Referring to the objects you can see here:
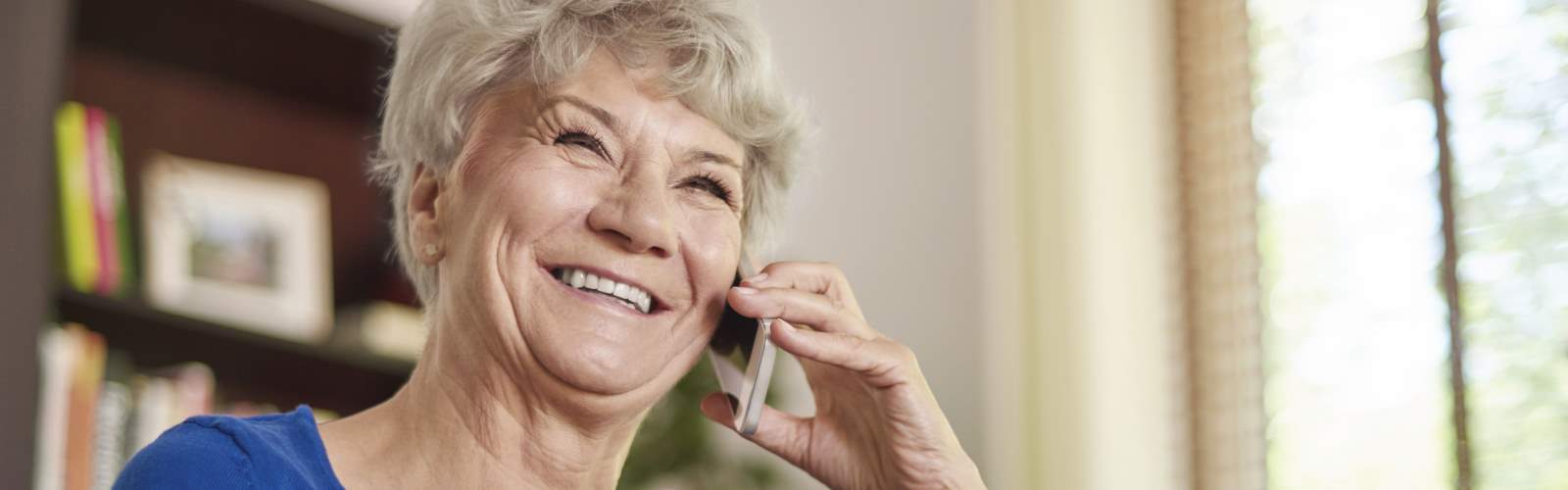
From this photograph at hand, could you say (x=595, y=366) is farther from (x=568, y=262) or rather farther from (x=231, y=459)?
(x=231, y=459)

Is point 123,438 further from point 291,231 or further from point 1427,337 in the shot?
point 1427,337

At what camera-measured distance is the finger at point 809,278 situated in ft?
4.03

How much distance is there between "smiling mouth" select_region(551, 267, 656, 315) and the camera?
1.15 m

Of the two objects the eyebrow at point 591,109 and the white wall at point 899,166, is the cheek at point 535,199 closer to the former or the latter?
the eyebrow at point 591,109

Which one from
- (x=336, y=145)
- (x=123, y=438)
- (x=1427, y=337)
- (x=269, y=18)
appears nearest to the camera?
(x=123, y=438)

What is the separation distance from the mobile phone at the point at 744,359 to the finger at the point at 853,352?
0.02 m

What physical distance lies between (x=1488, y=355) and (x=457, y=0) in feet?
7.80

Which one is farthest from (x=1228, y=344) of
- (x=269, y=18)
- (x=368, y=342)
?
(x=269, y=18)

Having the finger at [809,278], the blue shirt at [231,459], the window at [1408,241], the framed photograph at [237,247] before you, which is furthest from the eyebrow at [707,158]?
the window at [1408,241]

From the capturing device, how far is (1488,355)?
9.00 ft

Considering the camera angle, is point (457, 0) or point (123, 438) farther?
point (123, 438)

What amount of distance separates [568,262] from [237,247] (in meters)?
1.25

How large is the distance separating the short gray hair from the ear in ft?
0.05

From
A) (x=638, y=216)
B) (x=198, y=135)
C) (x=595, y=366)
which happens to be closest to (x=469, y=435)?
(x=595, y=366)
